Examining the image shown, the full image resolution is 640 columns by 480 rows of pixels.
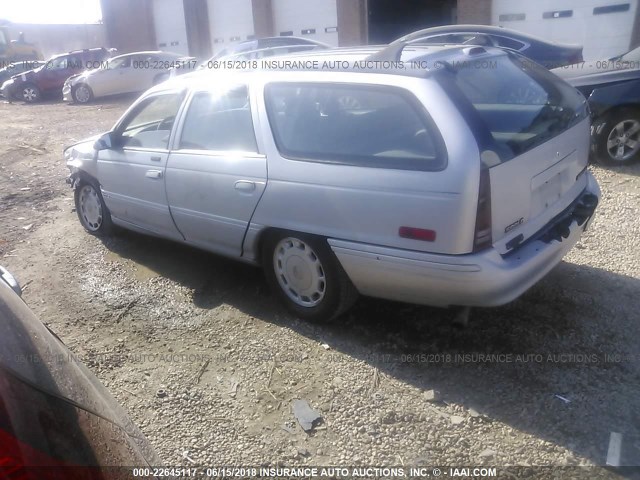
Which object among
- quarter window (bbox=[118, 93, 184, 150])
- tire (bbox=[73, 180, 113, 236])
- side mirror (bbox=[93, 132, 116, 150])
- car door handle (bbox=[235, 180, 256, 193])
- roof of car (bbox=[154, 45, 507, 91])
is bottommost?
tire (bbox=[73, 180, 113, 236])

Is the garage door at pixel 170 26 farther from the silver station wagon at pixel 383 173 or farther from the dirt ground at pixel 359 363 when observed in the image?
the silver station wagon at pixel 383 173

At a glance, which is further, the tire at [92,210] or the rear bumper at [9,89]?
the rear bumper at [9,89]

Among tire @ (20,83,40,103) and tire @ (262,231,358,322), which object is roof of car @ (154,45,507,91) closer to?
→ tire @ (262,231,358,322)

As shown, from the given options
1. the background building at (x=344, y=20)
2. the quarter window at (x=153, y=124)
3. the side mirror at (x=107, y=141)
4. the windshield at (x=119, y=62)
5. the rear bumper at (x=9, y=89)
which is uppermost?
the background building at (x=344, y=20)

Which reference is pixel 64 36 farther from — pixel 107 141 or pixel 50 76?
pixel 107 141

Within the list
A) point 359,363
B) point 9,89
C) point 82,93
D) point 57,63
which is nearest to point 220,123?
point 359,363

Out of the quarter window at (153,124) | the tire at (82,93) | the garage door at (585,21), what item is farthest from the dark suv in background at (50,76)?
the quarter window at (153,124)

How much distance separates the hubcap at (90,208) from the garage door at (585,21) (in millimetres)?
13962

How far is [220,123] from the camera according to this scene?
430 centimetres

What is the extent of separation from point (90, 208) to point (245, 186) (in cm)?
271

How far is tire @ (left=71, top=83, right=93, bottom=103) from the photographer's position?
19.3m

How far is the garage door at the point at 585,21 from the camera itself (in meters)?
14.8

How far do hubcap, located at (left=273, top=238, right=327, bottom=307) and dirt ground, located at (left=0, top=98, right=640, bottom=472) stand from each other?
22 cm

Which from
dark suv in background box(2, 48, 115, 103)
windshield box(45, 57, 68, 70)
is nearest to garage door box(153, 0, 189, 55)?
dark suv in background box(2, 48, 115, 103)
